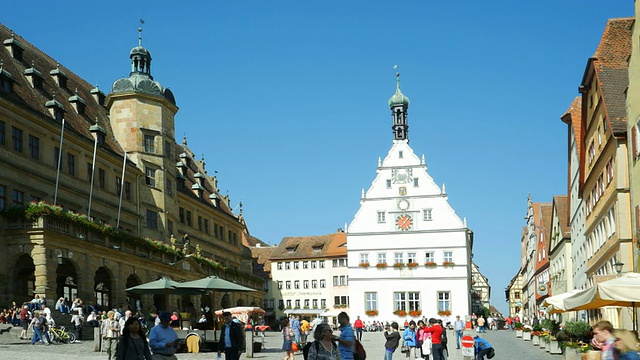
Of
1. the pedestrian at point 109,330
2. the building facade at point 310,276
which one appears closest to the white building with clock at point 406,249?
the building facade at point 310,276

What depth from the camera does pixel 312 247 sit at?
89000 millimetres

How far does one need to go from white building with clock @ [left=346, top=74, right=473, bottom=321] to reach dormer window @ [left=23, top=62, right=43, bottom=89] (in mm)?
36398

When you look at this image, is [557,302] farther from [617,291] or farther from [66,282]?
[66,282]

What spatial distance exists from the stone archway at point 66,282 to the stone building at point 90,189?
2.7 inches

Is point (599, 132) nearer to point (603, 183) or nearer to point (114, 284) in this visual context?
point (603, 183)

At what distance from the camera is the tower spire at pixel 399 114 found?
259 ft

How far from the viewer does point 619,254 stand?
103ft

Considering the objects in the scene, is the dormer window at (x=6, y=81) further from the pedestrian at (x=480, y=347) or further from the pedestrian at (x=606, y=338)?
the pedestrian at (x=606, y=338)

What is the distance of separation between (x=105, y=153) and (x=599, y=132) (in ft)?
83.5

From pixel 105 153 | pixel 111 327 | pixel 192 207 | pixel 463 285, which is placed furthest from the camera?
pixel 463 285

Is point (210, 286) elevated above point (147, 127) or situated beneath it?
situated beneath

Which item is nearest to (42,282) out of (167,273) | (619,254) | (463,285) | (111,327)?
(111,327)

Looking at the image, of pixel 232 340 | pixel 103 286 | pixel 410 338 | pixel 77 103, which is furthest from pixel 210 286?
pixel 77 103

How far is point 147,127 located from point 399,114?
3402 centimetres
